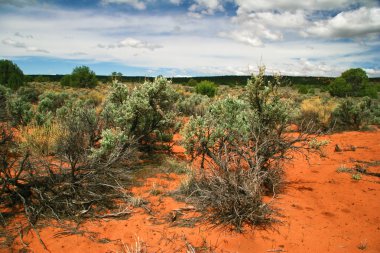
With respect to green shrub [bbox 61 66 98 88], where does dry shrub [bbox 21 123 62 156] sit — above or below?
below

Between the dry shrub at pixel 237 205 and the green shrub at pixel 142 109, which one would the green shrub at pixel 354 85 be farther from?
the dry shrub at pixel 237 205

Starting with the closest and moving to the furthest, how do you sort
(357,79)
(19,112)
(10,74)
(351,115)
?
(19,112), (351,115), (10,74), (357,79)

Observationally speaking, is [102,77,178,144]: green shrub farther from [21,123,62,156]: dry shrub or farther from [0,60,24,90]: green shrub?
[0,60,24,90]: green shrub

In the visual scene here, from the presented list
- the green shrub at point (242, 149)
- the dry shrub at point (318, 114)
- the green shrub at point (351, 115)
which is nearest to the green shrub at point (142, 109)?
the green shrub at point (242, 149)

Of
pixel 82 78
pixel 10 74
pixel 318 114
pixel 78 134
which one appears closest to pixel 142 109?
pixel 78 134

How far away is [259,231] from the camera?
4.25 metres

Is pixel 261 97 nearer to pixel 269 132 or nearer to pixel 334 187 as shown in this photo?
pixel 269 132

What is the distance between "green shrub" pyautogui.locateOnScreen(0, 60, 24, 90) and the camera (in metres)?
25.0

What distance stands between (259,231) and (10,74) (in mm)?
28719

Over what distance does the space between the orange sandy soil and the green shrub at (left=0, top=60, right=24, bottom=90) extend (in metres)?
24.7

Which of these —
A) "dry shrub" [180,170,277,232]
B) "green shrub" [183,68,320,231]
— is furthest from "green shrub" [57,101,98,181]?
"dry shrub" [180,170,277,232]

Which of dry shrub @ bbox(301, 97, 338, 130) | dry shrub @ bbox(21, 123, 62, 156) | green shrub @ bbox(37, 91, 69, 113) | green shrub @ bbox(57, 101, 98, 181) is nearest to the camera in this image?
green shrub @ bbox(57, 101, 98, 181)

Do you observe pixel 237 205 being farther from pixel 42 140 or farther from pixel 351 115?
pixel 351 115

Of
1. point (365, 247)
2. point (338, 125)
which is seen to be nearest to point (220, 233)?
point (365, 247)
